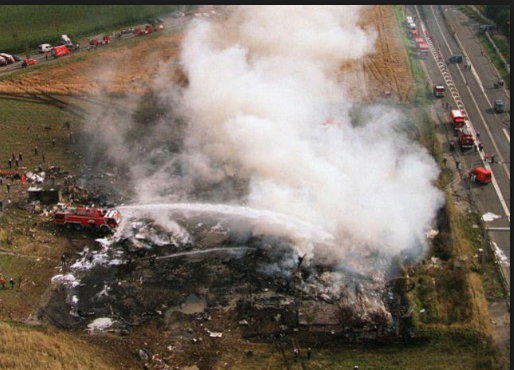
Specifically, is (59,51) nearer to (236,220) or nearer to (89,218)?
(89,218)

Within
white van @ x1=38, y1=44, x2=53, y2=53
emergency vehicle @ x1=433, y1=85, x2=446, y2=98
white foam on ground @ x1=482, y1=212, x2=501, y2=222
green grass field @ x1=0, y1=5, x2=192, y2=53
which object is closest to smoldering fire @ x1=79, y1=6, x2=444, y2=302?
white foam on ground @ x1=482, y1=212, x2=501, y2=222

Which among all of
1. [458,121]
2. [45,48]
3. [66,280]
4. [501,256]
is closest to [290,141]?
[501,256]

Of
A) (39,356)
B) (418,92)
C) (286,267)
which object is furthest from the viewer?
(418,92)

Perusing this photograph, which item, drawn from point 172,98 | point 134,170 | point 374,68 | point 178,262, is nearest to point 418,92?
point 374,68

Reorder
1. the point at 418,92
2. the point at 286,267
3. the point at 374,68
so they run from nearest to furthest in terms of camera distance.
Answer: the point at 286,267 → the point at 418,92 → the point at 374,68

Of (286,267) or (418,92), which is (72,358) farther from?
(418,92)

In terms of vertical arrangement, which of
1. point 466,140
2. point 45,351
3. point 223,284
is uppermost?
point 466,140
